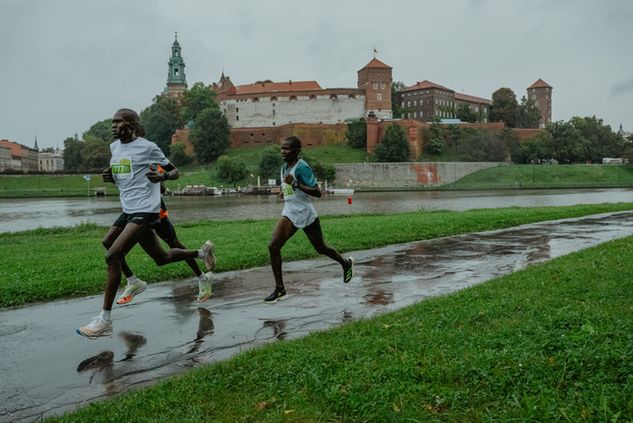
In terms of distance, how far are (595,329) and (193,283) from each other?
18.6 feet

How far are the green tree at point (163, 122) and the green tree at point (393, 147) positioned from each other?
43653mm

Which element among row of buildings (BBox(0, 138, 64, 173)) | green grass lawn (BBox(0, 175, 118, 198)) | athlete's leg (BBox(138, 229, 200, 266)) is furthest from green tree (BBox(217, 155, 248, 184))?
athlete's leg (BBox(138, 229, 200, 266))

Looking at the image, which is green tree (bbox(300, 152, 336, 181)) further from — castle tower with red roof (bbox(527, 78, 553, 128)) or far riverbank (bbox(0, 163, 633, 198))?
castle tower with red roof (bbox(527, 78, 553, 128))

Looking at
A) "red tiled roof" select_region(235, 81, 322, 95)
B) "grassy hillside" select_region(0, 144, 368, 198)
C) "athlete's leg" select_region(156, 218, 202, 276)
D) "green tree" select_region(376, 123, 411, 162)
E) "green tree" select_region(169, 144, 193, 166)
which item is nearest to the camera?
"athlete's leg" select_region(156, 218, 202, 276)

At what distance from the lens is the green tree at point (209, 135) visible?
324 feet

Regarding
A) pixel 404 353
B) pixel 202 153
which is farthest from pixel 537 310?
pixel 202 153

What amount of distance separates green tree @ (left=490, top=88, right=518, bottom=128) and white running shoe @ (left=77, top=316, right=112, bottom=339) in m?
113

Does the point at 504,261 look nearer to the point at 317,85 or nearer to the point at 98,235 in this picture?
the point at 98,235

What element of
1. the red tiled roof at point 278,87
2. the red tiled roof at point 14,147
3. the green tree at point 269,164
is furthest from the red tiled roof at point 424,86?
the red tiled roof at point 14,147

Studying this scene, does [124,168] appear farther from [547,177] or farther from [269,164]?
[547,177]

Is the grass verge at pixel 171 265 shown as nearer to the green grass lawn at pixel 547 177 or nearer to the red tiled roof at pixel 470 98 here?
the green grass lawn at pixel 547 177

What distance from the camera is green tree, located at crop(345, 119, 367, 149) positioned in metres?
97.9

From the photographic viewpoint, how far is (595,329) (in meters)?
4.40

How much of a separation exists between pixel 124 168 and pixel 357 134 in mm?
93624
